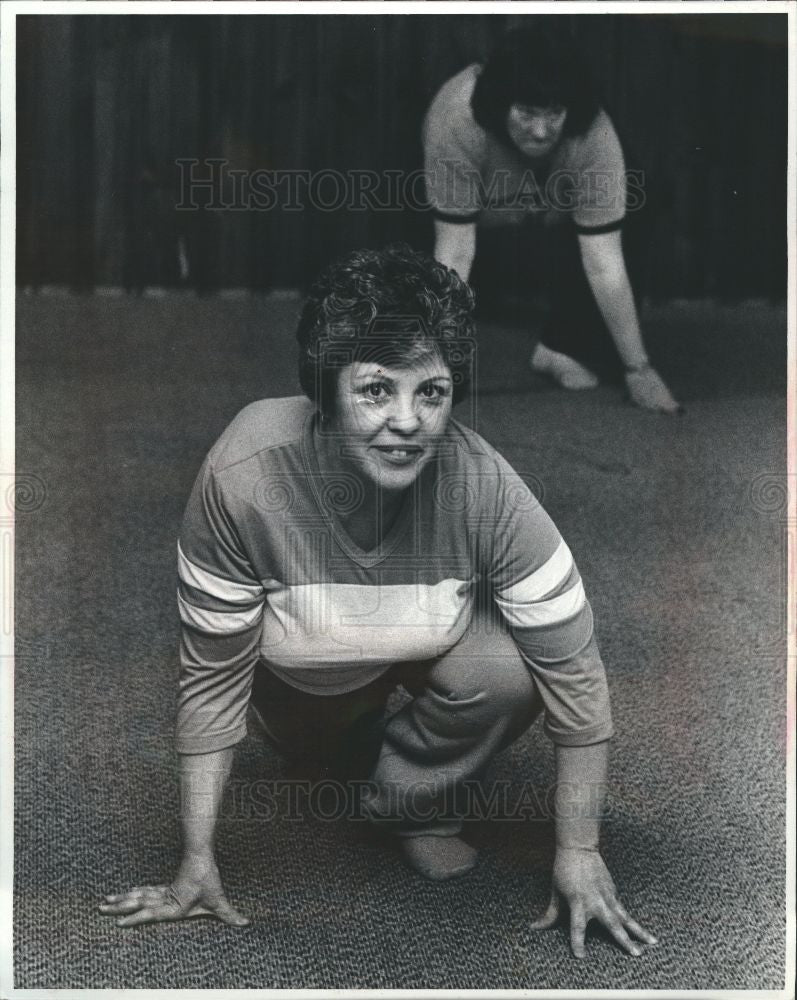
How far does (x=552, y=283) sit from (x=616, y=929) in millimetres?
1574

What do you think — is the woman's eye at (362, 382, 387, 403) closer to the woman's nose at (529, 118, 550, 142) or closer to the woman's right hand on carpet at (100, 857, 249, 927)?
the woman's nose at (529, 118, 550, 142)

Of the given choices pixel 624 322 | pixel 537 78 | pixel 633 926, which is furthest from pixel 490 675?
pixel 537 78

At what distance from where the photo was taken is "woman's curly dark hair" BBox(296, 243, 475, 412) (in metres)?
3.04

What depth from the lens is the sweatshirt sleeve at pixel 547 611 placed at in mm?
3119

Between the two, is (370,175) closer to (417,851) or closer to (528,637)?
(528,637)

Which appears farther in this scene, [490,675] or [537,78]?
[537,78]

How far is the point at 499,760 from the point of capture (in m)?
3.33

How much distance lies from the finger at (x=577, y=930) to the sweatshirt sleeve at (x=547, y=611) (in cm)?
40

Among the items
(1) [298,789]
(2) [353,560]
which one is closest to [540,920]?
(1) [298,789]

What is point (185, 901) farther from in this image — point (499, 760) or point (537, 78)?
point (537, 78)

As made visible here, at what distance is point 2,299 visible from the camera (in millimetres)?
3434

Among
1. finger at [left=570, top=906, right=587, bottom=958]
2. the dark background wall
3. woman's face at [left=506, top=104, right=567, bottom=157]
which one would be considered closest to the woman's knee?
finger at [left=570, top=906, right=587, bottom=958]

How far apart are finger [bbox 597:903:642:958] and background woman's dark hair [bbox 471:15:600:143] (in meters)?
1.89

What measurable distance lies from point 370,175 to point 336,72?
28 cm
